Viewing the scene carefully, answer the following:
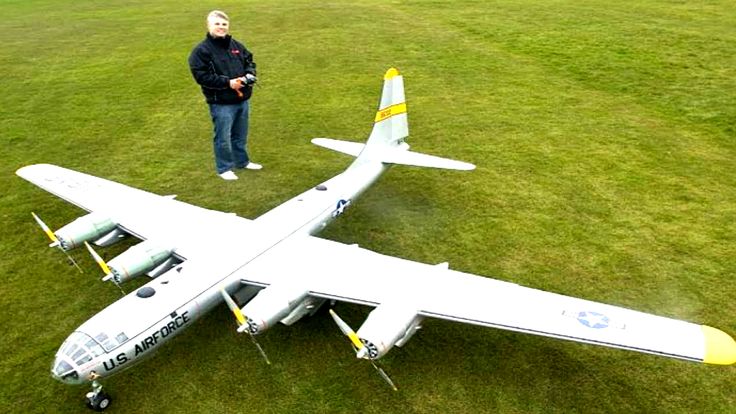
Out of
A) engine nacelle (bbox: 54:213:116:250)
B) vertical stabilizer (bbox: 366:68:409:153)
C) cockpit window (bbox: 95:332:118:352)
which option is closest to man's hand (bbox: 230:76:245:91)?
vertical stabilizer (bbox: 366:68:409:153)

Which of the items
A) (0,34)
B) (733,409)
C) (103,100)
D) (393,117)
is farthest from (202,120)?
(0,34)

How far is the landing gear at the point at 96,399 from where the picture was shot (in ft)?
31.7

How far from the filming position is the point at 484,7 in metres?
42.8

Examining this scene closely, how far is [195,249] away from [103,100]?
52.5 feet

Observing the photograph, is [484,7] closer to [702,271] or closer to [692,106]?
[692,106]

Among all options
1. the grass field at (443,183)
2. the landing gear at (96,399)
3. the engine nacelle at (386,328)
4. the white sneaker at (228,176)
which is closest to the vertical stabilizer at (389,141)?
the grass field at (443,183)

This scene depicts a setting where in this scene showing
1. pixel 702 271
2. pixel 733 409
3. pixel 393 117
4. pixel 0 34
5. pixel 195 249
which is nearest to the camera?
pixel 733 409

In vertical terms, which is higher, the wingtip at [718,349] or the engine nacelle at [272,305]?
the engine nacelle at [272,305]

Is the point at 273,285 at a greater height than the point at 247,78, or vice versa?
the point at 247,78

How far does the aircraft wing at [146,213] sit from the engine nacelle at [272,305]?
6.50 feet

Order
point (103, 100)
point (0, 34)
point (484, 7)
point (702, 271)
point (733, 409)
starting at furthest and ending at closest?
point (484, 7) → point (0, 34) → point (103, 100) → point (702, 271) → point (733, 409)

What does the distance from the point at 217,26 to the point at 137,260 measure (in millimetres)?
6770

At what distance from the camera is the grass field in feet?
33.8

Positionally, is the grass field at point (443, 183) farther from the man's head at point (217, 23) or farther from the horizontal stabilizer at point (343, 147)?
the man's head at point (217, 23)
